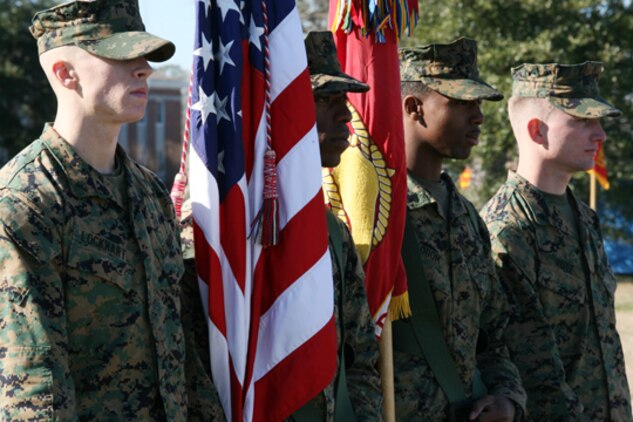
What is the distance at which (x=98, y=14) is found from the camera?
3111mm

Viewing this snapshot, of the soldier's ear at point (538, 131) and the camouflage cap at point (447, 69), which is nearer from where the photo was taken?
the camouflage cap at point (447, 69)

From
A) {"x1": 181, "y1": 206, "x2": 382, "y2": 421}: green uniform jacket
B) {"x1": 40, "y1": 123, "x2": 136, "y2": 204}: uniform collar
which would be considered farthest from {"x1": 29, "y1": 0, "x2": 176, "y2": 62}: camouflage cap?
{"x1": 181, "y1": 206, "x2": 382, "y2": 421}: green uniform jacket

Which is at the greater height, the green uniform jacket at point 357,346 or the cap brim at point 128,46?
the cap brim at point 128,46

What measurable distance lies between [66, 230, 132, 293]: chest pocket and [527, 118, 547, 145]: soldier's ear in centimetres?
266

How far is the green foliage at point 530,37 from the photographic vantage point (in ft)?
60.2

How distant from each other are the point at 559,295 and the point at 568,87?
1011 millimetres

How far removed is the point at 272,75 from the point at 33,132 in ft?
95.2

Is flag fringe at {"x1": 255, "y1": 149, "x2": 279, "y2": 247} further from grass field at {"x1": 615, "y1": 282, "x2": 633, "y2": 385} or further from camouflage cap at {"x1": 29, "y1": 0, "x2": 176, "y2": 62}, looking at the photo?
grass field at {"x1": 615, "y1": 282, "x2": 633, "y2": 385}

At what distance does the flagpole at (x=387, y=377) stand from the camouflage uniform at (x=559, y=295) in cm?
83

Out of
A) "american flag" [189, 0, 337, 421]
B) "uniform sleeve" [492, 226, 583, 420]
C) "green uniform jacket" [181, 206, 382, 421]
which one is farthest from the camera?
"uniform sleeve" [492, 226, 583, 420]

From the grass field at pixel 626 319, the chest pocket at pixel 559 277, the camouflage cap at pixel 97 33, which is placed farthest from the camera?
the grass field at pixel 626 319

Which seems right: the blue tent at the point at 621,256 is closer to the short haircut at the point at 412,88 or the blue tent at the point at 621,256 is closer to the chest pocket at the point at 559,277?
the chest pocket at the point at 559,277

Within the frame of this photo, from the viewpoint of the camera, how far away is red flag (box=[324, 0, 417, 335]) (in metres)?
4.27

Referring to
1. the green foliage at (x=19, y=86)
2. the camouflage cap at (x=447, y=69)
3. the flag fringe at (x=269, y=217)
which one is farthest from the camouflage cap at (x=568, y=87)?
the green foliage at (x=19, y=86)
